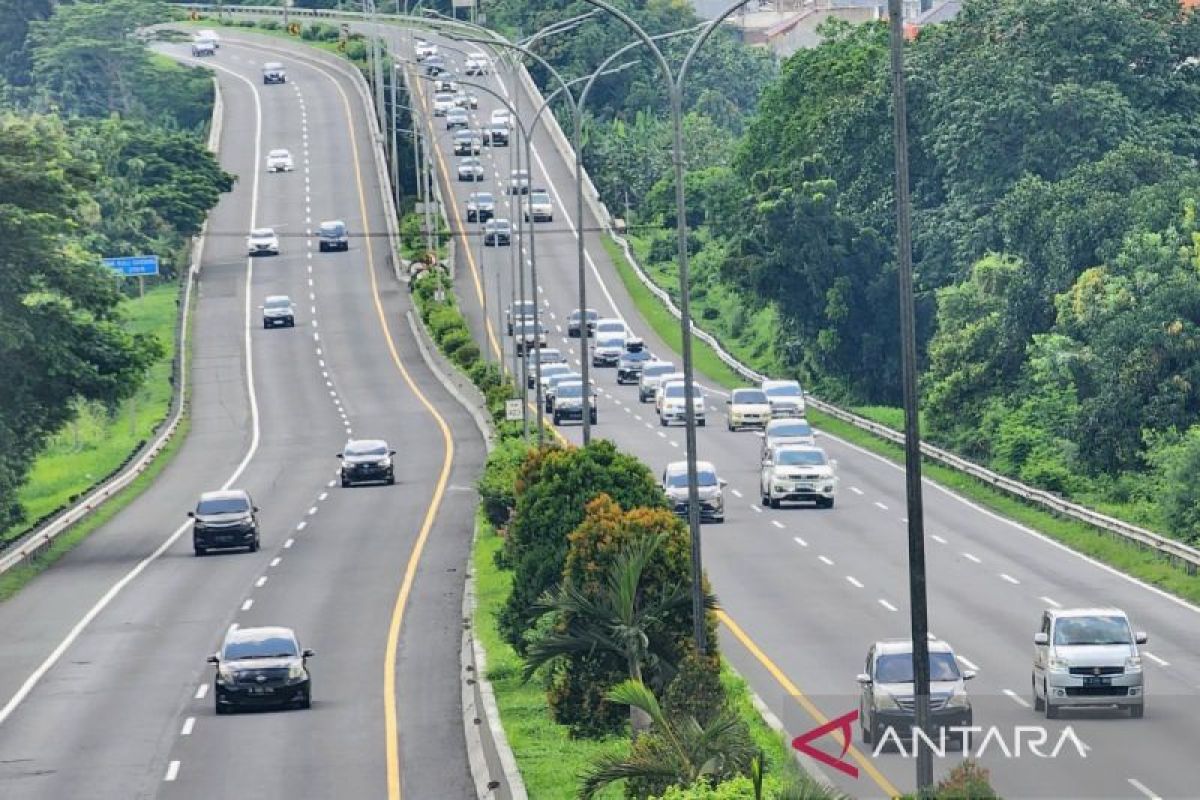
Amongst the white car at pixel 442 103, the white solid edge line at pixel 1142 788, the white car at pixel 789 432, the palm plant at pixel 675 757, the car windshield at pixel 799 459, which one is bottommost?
the white car at pixel 789 432

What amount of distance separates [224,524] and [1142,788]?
1492 inches

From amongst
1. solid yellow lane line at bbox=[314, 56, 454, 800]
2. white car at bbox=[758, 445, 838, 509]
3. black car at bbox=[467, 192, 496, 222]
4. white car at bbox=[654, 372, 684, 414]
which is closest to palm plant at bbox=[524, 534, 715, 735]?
solid yellow lane line at bbox=[314, 56, 454, 800]

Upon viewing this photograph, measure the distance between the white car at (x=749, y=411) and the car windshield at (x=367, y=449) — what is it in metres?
14.3

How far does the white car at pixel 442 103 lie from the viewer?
192000 millimetres

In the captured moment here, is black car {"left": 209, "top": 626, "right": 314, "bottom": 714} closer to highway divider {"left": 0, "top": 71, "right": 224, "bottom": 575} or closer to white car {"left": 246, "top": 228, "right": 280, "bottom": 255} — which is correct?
highway divider {"left": 0, "top": 71, "right": 224, "bottom": 575}

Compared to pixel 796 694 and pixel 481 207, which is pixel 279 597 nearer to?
pixel 796 694

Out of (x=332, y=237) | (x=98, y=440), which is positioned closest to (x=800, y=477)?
(x=98, y=440)

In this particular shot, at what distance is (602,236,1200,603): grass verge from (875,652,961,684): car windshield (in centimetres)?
1732

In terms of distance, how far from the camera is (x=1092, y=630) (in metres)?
38.8

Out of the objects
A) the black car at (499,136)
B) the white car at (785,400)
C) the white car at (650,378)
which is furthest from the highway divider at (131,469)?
the black car at (499,136)

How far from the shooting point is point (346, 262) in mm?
143875

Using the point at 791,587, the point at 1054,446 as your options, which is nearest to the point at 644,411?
the point at 1054,446

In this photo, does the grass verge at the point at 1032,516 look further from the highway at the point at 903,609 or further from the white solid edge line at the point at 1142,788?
the white solid edge line at the point at 1142,788

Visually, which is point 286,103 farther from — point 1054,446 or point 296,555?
point 296,555
